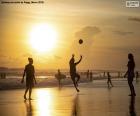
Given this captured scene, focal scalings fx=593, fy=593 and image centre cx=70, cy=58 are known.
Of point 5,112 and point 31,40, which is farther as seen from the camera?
point 31,40

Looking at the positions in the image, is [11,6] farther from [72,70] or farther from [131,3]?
[72,70]

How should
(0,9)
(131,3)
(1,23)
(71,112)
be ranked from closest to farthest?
(71,112) → (131,3) → (0,9) → (1,23)

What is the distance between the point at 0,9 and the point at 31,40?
841 cm

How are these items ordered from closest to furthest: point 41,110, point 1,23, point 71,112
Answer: point 71,112, point 41,110, point 1,23

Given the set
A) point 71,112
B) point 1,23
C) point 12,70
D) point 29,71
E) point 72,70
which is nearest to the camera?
point 71,112

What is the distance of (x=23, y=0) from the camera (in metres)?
37.1

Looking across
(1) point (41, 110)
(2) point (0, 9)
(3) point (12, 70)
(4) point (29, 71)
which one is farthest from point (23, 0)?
(3) point (12, 70)

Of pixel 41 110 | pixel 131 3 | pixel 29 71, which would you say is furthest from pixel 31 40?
pixel 41 110

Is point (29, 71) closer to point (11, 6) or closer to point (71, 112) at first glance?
point (71, 112)

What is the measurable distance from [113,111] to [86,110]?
790 mm

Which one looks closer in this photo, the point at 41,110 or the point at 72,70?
the point at 41,110

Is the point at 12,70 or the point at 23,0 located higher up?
the point at 23,0

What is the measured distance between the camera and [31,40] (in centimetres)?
4756

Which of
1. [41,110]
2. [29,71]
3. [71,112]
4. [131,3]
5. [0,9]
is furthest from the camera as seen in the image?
[0,9]
